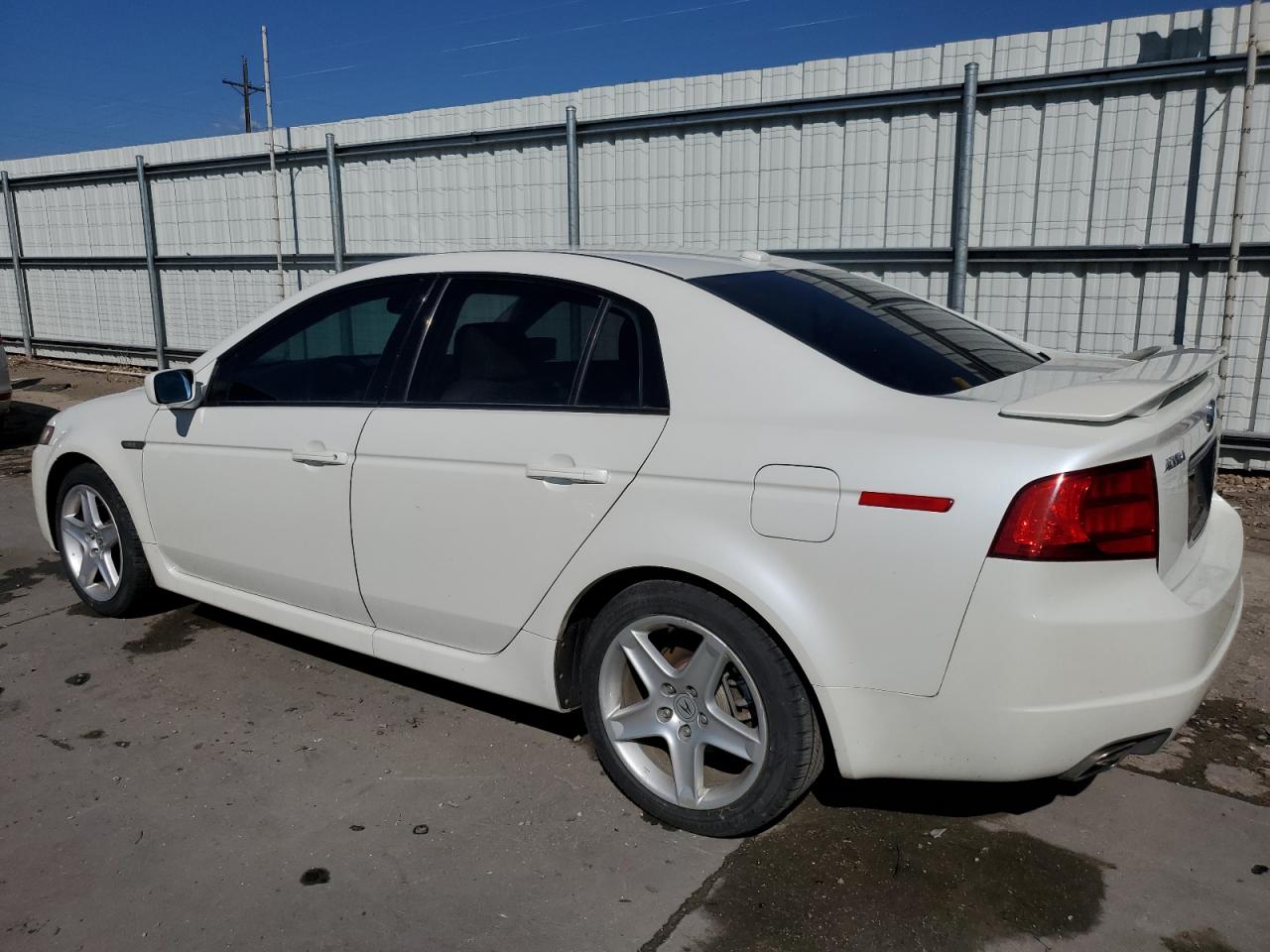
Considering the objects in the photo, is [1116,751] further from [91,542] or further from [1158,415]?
[91,542]

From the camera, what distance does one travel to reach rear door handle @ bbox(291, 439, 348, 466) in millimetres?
3490

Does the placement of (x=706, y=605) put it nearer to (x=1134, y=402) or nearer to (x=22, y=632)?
(x=1134, y=402)

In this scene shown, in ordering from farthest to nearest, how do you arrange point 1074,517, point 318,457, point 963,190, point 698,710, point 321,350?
point 963,190 < point 321,350 < point 318,457 < point 698,710 < point 1074,517

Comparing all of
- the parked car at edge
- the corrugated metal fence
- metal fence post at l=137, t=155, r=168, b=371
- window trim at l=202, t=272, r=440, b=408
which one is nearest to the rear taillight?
window trim at l=202, t=272, r=440, b=408

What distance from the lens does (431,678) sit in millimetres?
4074

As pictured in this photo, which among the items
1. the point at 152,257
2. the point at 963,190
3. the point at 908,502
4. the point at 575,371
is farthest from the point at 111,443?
the point at 152,257

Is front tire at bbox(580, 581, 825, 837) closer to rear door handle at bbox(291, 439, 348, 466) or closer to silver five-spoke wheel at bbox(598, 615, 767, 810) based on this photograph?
silver five-spoke wheel at bbox(598, 615, 767, 810)

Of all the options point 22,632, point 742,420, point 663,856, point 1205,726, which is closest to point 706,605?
point 742,420

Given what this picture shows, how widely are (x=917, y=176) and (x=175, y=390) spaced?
5.60m

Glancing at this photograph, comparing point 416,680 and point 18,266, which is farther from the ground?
point 18,266

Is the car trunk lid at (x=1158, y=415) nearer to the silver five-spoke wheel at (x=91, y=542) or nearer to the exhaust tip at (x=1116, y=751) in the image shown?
the exhaust tip at (x=1116, y=751)

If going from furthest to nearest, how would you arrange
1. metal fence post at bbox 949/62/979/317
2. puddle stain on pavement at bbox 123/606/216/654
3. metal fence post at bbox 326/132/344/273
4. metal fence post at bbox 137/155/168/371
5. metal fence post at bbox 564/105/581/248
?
metal fence post at bbox 137/155/168/371
metal fence post at bbox 326/132/344/273
metal fence post at bbox 564/105/581/248
metal fence post at bbox 949/62/979/317
puddle stain on pavement at bbox 123/606/216/654

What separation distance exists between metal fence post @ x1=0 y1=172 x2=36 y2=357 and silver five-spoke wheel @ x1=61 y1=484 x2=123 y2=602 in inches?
494

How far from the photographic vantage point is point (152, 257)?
1294 cm
